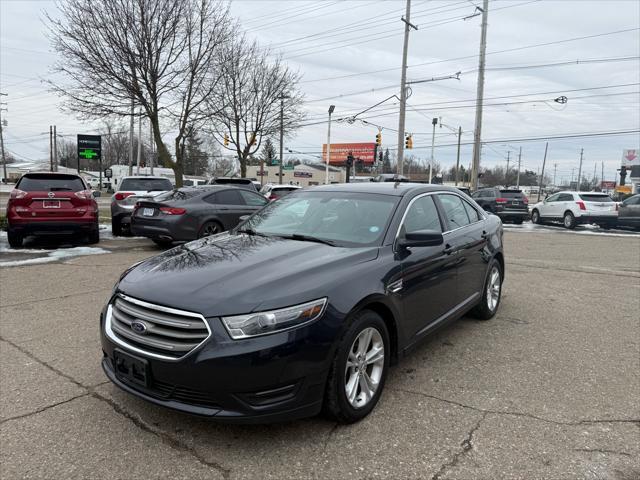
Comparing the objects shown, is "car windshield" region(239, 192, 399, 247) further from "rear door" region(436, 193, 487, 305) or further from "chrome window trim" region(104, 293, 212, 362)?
"chrome window trim" region(104, 293, 212, 362)

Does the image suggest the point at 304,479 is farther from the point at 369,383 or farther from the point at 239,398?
the point at 369,383

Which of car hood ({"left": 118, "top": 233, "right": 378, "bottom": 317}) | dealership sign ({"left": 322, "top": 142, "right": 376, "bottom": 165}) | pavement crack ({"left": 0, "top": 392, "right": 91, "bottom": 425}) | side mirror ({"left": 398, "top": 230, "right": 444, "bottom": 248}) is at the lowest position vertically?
pavement crack ({"left": 0, "top": 392, "right": 91, "bottom": 425})

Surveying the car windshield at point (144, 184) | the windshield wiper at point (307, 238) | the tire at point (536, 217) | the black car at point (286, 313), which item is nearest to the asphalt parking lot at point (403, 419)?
the black car at point (286, 313)

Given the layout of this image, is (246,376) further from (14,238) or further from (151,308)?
(14,238)

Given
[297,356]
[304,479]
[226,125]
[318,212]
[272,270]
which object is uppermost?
[226,125]

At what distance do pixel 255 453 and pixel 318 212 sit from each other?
6.84 ft

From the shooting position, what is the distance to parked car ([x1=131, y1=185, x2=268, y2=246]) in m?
9.53

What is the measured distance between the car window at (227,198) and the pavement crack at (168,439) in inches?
285

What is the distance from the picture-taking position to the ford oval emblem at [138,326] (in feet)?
8.89

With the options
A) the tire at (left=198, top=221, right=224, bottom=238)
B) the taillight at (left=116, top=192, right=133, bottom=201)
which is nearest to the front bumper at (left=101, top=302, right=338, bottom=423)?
the tire at (left=198, top=221, right=224, bottom=238)

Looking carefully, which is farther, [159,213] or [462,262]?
[159,213]

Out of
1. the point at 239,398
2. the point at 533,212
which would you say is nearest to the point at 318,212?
the point at 239,398

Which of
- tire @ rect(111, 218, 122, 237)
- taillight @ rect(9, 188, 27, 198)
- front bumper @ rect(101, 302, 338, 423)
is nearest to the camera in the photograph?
front bumper @ rect(101, 302, 338, 423)

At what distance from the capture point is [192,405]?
257 cm
